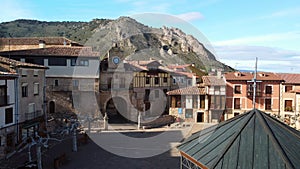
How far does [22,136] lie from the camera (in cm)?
2492

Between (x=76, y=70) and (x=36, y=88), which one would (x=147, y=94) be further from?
(x=36, y=88)

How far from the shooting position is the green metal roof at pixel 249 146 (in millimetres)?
8906

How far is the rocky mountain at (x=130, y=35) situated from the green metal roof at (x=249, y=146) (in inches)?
2364

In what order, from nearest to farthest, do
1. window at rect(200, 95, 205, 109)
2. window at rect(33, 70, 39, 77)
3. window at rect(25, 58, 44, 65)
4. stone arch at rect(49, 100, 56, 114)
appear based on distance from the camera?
window at rect(33, 70, 39, 77), window at rect(25, 58, 44, 65), stone arch at rect(49, 100, 56, 114), window at rect(200, 95, 205, 109)

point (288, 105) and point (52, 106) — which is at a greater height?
point (52, 106)

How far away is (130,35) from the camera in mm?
82562

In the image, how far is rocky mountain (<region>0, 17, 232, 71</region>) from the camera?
248 feet

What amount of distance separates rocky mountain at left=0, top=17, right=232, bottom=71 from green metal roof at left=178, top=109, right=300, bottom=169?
6004 cm

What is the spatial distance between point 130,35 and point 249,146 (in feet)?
246

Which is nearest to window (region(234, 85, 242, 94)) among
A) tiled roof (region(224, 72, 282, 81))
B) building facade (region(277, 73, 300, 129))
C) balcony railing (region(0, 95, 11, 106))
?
tiled roof (region(224, 72, 282, 81))

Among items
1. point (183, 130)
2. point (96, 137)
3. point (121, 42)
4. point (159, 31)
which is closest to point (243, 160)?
point (96, 137)

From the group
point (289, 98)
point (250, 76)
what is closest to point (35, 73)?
point (250, 76)

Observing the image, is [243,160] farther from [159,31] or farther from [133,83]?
[159,31]

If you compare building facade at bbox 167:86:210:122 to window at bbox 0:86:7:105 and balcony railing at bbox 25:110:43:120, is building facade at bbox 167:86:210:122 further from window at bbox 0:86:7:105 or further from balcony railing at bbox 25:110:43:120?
window at bbox 0:86:7:105
